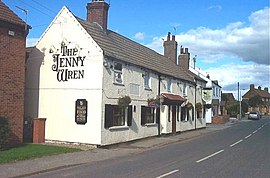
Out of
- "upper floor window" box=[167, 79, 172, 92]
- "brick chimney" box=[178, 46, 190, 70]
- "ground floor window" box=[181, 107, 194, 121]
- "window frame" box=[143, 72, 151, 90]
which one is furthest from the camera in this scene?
"brick chimney" box=[178, 46, 190, 70]

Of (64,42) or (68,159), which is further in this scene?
(64,42)

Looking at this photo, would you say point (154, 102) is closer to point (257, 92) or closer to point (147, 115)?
point (147, 115)

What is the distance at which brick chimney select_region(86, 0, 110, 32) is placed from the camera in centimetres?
2357

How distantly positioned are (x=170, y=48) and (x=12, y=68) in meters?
24.8

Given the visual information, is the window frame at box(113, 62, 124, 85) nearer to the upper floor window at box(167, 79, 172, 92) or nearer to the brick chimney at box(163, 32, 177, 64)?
the upper floor window at box(167, 79, 172, 92)

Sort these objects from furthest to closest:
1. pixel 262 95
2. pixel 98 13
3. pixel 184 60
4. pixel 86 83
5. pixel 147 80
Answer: pixel 262 95, pixel 184 60, pixel 147 80, pixel 98 13, pixel 86 83

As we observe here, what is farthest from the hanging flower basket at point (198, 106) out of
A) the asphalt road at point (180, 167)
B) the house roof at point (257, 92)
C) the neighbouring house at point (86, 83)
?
the house roof at point (257, 92)

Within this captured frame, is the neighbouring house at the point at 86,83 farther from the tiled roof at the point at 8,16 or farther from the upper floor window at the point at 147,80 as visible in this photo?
the tiled roof at the point at 8,16

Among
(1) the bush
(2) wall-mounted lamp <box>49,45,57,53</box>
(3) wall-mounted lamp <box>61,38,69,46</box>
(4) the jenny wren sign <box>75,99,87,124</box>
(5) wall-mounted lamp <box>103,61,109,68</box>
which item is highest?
(3) wall-mounted lamp <box>61,38,69,46</box>

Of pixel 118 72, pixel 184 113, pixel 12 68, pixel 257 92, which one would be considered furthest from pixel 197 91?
pixel 257 92

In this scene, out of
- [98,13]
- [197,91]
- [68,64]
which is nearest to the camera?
[68,64]

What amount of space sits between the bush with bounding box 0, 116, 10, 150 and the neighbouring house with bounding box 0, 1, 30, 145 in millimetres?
848

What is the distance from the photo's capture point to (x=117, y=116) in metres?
21.1

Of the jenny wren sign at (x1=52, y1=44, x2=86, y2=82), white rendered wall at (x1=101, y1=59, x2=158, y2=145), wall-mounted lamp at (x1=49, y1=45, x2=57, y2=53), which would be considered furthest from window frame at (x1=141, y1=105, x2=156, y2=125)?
wall-mounted lamp at (x1=49, y1=45, x2=57, y2=53)
